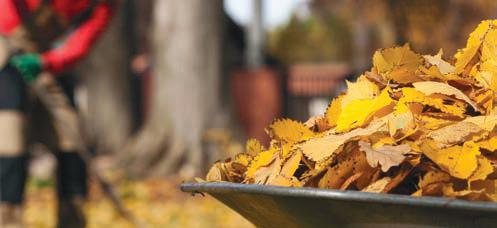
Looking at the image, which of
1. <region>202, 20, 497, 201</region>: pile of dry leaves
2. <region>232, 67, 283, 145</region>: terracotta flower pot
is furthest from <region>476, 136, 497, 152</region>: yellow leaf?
<region>232, 67, 283, 145</region>: terracotta flower pot

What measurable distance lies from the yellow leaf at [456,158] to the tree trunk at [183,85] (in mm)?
11377

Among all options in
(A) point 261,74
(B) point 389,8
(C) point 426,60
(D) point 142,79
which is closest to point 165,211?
(B) point 389,8

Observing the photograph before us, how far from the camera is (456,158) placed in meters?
2.66

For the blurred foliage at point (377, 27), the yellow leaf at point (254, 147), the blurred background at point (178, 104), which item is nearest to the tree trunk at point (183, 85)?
the blurred background at point (178, 104)

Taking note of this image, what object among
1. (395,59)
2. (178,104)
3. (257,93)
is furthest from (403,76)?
(257,93)

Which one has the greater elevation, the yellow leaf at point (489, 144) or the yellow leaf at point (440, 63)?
the yellow leaf at point (440, 63)

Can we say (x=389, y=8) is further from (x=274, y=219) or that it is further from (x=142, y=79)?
(x=274, y=219)

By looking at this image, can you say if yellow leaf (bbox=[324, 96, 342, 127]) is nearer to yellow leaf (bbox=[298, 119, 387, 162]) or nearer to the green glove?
yellow leaf (bbox=[298, 119, 387, 162])

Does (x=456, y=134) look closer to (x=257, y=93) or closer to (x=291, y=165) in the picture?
(x=291, y=165)

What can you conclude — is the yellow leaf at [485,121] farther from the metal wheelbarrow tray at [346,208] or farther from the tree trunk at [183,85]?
the tree trunk at [183,85]

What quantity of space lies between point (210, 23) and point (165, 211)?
11.8 ft

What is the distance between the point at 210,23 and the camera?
14.2 m

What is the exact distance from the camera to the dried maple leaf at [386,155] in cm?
266

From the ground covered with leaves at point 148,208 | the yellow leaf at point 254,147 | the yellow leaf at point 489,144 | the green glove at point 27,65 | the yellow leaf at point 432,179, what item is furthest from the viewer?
the ground covered with leaves at point 148,208
